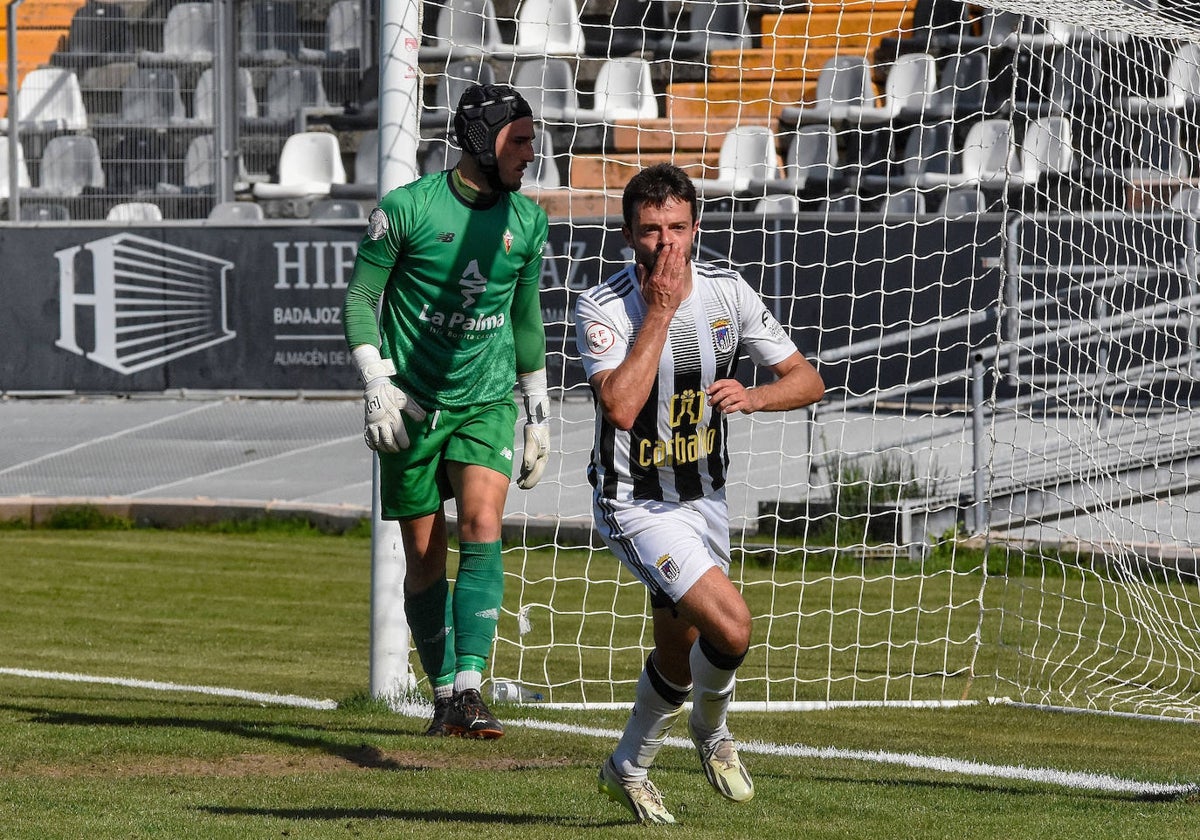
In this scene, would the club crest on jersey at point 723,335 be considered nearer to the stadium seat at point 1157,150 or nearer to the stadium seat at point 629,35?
the stadium seat at point 1157,150

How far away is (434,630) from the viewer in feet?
21.8

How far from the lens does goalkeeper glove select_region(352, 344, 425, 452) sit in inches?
239

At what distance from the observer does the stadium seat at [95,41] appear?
20.3 m

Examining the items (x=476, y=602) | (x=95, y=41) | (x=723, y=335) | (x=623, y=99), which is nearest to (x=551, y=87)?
(x=623, y=99)

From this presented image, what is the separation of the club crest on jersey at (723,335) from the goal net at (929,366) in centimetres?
271

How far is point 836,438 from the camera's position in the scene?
15.0 meters

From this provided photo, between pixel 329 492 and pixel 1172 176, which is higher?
pixel 1172 176

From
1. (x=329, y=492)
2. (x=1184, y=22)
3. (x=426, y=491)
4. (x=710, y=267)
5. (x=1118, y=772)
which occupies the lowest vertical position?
(x=329, y=492)

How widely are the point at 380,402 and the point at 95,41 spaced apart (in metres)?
15.9

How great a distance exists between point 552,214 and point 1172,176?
27.3 ft

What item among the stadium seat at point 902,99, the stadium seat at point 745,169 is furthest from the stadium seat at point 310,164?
the stadium seat at point 902,99

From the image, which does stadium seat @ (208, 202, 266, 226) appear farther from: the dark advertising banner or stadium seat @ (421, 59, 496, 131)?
stadium seat @ (421, 59, 496, 131)

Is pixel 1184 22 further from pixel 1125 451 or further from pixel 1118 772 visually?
pixel 1118 772

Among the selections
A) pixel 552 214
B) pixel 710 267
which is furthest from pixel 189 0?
pixel 710 267
